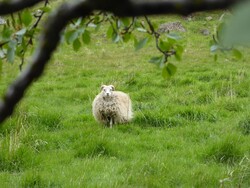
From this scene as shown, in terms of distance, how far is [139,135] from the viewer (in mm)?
9156

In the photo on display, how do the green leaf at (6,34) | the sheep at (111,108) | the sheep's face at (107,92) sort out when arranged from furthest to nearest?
the sheep's face at (107,92), the sheep at (111,108), the green leaf at (6,34)

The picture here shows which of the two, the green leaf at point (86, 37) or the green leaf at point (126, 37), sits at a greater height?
the green leaf at point (86, 37)

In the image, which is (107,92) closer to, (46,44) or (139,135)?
(139,135)

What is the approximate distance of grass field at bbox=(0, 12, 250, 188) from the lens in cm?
656

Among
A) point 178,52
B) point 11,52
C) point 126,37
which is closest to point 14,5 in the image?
point 11,52

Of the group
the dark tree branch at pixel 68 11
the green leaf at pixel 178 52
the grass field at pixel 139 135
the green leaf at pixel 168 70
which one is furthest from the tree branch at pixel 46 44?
the grass field at pixel 139 135

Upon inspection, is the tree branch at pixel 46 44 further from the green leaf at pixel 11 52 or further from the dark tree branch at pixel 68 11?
the green leaf at pixel 11 52

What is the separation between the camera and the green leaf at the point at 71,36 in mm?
1808

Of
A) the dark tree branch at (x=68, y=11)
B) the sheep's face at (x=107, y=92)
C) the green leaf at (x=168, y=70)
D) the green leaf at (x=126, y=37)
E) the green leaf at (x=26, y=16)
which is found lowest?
the sheep's face at (x=107, y=92)

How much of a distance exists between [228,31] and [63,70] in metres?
18.0

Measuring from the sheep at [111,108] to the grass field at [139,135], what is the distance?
0.79 ft

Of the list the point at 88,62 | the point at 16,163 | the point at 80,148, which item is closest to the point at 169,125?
the point at 80,148

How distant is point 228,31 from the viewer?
560 mm

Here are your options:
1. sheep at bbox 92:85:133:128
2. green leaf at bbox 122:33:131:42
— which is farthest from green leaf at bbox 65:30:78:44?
sheep at bbox 92:85:133:128
